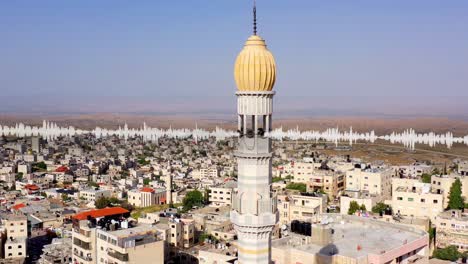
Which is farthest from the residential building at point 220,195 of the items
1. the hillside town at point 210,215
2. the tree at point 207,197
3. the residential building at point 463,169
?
the residential building at point 463,169

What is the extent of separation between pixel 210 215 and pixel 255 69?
20.4 m

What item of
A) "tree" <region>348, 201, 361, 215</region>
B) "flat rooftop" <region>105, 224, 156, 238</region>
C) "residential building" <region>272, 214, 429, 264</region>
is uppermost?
"residential building" <region>272, 214, 429, 264</region>

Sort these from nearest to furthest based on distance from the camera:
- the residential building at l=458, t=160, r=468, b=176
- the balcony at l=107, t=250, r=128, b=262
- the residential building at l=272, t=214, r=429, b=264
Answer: the residential building at l=272, t=214, r=429, b=264
the balcony at l=107, t=250, r=128, b=262
the residential building at l=458, t=160, r=468, b=176

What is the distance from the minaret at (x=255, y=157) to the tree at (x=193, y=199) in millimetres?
25409

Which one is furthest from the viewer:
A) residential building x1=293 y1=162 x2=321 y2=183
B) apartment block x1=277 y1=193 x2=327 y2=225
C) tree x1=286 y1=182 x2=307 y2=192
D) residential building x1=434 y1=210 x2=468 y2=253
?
residential building x1=293 y1=162 x2=321 y2=183

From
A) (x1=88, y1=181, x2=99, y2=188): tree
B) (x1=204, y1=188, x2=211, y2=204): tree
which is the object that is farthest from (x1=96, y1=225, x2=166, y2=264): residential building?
(x1=88, y1=181, x2=99, y2=188): tree

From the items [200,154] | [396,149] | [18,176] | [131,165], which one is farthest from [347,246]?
[396,149]

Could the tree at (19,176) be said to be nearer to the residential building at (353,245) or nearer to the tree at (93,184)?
the tree at (93,184)

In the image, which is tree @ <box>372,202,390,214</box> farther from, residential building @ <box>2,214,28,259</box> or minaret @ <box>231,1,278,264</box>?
minaret @ <box>231,1,278,264</box>

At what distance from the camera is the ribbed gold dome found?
23.2ft

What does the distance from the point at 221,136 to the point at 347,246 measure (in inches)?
3180

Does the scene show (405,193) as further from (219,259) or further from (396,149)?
(396,149)

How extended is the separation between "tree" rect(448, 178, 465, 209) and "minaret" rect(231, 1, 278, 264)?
22.7 m

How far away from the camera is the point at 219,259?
17594mm
